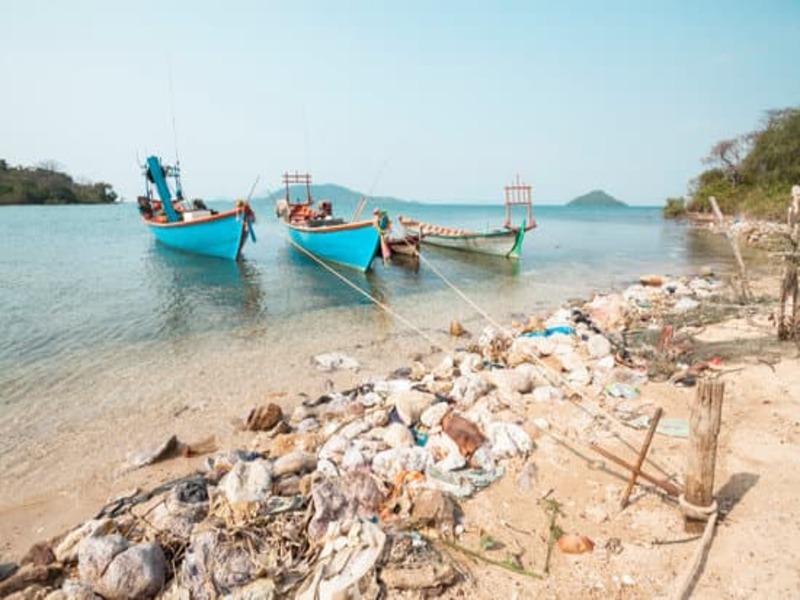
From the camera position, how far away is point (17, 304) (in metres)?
11.3

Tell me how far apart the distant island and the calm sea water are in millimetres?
73212

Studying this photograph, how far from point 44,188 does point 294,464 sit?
104 metres

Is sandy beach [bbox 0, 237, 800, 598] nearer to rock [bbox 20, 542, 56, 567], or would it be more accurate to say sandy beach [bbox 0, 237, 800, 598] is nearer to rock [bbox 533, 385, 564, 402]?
rock [bbox 533, 385, 564, 402]

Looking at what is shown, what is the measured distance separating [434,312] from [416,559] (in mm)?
8249

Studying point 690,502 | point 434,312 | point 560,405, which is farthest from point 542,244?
point 690,502

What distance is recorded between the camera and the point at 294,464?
390 cm

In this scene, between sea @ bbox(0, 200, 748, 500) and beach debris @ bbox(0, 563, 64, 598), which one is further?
sea @ bbox(0, 200, 748, 500)

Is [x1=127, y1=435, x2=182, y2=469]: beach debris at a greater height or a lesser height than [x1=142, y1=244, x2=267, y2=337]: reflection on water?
lesser

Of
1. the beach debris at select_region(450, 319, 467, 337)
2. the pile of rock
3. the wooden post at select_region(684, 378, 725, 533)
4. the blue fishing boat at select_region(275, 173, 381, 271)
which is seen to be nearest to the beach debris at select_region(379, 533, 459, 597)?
the pile of rock

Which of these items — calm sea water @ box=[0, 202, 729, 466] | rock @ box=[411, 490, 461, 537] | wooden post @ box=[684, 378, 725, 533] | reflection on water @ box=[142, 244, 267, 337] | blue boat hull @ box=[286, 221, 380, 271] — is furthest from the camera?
blue boat hull @ box=[286, 221, 380, 271]

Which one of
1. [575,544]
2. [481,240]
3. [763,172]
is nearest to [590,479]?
[575,544]

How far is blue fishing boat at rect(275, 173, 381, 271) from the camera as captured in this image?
15047mm

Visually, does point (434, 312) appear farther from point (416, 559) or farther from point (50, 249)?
point (50, 249)

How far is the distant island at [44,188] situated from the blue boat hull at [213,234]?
81.3m
